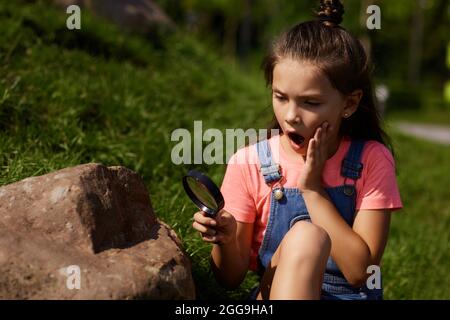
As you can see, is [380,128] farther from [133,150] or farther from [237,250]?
[133,150]

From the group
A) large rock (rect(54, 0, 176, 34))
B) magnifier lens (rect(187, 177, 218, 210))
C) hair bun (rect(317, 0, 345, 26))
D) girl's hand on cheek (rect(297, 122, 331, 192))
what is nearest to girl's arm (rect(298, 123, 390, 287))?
girl's hand on cheek (rect(297, 122, 331, 192))

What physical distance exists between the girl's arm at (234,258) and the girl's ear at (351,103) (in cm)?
54

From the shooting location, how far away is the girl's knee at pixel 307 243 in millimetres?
1992

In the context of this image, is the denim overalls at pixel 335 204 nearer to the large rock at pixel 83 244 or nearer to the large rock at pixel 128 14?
the large rock at pixel 83 244

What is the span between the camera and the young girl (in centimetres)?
224

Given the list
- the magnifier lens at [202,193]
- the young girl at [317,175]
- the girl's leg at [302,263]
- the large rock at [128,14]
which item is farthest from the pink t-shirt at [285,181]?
the large rock at [128,14]

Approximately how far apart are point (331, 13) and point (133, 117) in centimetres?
190

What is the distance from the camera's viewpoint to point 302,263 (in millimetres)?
1980

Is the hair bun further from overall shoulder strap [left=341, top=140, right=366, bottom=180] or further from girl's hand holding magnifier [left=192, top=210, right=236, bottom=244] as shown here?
girl's hand holding magnifier [left=192, top=210, right=236, bottom=244]

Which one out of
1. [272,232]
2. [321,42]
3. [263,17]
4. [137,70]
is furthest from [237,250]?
[263,17]

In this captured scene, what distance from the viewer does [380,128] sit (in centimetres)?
256

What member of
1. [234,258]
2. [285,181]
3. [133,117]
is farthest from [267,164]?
[133,117]

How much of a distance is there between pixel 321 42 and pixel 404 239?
2436 mm
